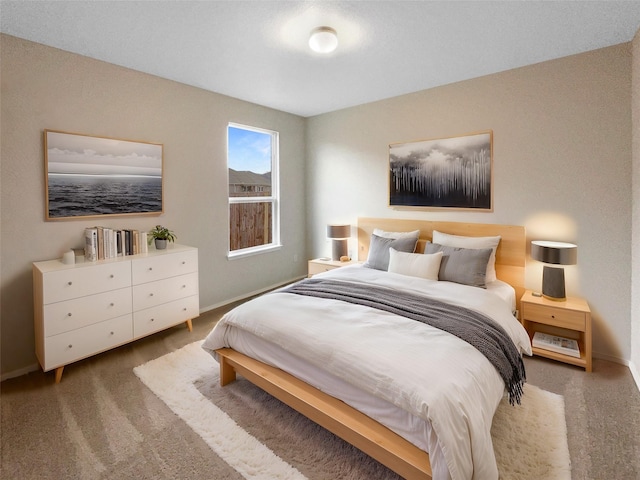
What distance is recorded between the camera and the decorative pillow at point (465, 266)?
2998 millimetres

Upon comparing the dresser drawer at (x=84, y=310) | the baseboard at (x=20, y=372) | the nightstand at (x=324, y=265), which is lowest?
the baseboard at (x=20, y=372)

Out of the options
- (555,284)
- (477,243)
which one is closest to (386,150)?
(477,243)

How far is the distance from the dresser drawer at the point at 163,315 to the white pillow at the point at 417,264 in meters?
2.09

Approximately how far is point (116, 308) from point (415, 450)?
8.19 ft

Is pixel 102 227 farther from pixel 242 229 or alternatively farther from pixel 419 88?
pixel 419 88

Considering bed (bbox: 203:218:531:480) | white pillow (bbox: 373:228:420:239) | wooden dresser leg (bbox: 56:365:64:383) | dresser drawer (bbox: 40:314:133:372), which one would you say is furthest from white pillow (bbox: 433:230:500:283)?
wooden dresser leg (bbox: 56:365:64:383)

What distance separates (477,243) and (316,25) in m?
2.45

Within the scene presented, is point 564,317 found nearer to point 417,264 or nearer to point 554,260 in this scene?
point 554,260

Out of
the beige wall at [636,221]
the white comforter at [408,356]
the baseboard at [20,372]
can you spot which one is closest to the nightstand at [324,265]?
the white comforter at [408,356]

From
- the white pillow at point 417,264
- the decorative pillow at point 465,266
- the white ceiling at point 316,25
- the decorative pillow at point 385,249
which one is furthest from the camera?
the decorative pillow at point 385,249

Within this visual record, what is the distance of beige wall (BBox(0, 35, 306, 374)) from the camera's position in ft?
8.31

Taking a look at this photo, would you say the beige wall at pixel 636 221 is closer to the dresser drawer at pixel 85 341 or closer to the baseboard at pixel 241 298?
the baseboard at pixel 241 298

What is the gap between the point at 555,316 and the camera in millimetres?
2764

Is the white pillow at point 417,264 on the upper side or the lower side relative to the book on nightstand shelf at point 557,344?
upper
